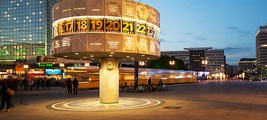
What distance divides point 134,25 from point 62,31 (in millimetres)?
4943

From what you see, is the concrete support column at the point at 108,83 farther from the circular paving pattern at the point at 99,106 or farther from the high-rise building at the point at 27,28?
the high-rise building at the point at 27,28

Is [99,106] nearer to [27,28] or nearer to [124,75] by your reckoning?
[124,75]

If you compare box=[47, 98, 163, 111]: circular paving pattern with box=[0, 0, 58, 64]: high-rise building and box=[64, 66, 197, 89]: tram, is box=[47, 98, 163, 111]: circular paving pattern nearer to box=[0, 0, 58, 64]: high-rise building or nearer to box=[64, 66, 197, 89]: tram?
box=[64, 66, 197, 89]: tram

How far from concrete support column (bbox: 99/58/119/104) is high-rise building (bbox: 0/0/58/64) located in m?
178

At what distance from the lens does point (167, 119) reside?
14734mm

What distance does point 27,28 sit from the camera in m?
197

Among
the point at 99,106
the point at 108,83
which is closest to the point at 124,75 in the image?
the point at 108,83

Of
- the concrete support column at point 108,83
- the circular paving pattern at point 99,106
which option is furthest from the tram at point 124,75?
the circular paving pattern at point 99,106

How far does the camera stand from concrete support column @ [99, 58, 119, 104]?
880 inches

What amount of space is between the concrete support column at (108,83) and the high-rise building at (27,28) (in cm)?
17774

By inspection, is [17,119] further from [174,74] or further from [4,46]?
[4,46]

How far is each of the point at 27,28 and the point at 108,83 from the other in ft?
618

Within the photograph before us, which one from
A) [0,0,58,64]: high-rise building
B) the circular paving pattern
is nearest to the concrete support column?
the circular paving pattern

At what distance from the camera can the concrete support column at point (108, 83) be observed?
2236 centimetres
